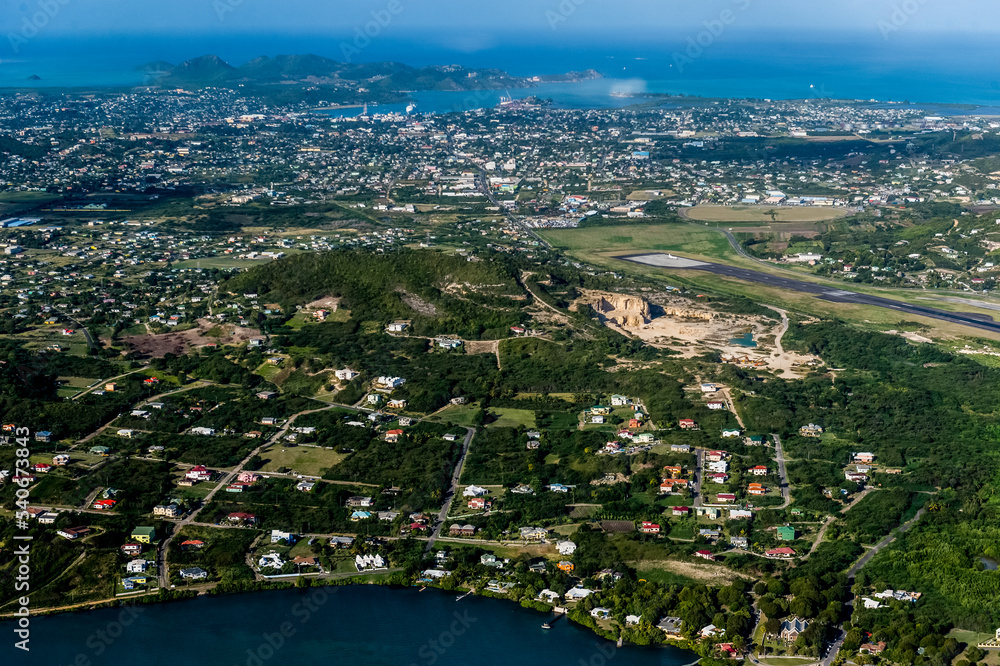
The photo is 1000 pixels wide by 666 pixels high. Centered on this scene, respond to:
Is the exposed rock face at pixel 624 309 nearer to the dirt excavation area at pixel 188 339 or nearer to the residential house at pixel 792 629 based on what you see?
the dirt excavation area at pixel 188 339

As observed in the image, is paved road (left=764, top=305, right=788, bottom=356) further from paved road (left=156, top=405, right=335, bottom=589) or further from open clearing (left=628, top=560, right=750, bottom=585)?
paved road (left=156, top=405, right=335, bottom=589)

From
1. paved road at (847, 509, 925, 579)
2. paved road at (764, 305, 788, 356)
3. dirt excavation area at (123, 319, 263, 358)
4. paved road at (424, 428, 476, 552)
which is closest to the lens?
paved road at (847, 509, 925, 579)

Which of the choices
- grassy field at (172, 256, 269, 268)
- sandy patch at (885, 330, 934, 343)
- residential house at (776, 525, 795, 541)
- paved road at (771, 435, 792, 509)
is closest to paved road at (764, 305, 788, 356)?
sandy patch at (885, 330, 934, 343)

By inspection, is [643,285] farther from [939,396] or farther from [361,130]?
[361,130]

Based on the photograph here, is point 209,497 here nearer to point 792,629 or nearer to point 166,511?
point 166,511

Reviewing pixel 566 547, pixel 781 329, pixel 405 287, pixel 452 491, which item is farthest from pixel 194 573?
pixel 781 329

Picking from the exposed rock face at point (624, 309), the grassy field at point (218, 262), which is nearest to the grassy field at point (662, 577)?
the exposed rock face at point (624, 309)
